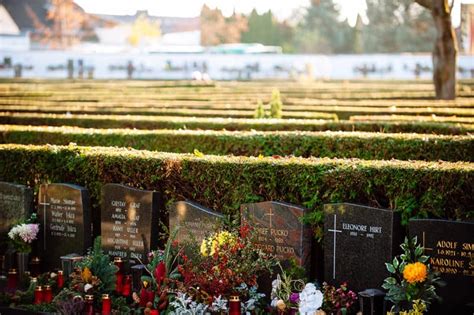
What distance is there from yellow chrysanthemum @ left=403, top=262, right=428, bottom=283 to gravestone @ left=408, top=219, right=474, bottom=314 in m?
0.25

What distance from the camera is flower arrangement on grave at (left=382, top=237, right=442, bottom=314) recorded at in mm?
7824

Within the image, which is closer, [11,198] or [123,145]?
[11,198]

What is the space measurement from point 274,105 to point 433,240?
42.3 ft

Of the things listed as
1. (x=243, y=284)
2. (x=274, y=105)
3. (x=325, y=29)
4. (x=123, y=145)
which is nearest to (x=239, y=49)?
(x=325, y=29)

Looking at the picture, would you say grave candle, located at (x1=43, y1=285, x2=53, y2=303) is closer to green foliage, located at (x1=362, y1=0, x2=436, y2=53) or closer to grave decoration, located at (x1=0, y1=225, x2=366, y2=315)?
grave decoration, located at (x1=0, y1=225, x2=366, y2=315)

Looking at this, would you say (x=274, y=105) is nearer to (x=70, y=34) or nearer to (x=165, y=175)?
(x=165, y=175)

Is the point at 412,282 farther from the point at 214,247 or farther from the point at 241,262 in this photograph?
the point at 214,247

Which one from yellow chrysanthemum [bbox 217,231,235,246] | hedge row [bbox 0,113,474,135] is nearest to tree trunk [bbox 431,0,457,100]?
hedge row [bbox 0,113,474,135]

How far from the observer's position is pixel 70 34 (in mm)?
78750

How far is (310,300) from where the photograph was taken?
26.6 feet

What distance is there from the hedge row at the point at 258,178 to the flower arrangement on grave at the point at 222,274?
0.64 meters

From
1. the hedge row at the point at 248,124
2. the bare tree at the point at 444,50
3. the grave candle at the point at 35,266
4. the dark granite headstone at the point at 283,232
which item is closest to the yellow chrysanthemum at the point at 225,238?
the dark granite headstone at the point at 283,232

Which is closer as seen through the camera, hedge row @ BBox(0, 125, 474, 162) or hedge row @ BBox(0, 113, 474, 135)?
hedge row @ BBox(0, 125, 474, 162)

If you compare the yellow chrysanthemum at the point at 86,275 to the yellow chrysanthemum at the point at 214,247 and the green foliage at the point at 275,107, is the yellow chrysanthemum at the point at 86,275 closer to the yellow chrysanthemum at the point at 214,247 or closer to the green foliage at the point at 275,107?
the yellow chrysanthemum at the point at 214,247
